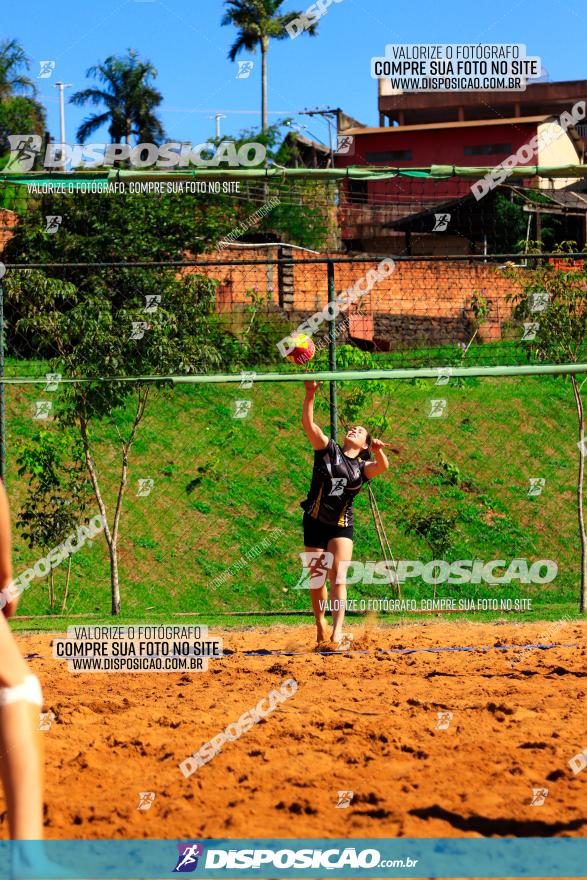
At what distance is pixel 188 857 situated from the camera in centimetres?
378

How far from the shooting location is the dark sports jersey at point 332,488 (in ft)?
27.6

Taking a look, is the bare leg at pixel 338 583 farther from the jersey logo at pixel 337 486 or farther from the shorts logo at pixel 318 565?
the jersey logo at pixel 337 486

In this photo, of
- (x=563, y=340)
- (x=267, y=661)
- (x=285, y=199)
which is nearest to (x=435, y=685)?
(x=267, y=661)

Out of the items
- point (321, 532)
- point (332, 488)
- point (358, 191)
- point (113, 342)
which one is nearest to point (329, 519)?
point (321, 532)

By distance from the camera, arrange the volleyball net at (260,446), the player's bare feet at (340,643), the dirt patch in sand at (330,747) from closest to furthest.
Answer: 1. the dirt patch in sand at (330,747)
2. the player's bare feet at (340,643)
3. the volleyball net at (260,446)

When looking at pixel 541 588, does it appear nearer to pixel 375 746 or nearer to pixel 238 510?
pixel 238 510

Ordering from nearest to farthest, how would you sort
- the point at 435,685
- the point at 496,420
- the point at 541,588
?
1. the point at 435,685
2. the point at 541,588
3. the point at 496,420

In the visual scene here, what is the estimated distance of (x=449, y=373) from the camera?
31.3 ft

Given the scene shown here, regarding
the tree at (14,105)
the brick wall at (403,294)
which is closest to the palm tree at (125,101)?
the tree at (14,105)

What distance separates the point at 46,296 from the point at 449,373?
4.95 m

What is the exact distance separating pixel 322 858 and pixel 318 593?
15.1ft

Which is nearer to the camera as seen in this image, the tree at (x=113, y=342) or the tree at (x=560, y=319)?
the tree at (x=113, y=342)

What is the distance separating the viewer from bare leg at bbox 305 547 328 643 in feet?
27.4

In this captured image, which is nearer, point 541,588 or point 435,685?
point 435,685
